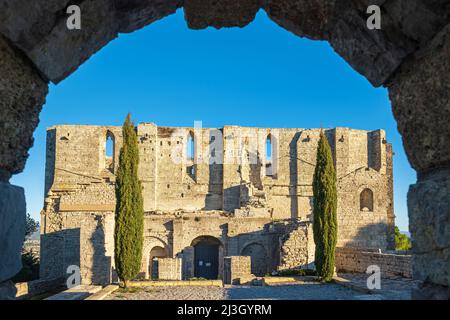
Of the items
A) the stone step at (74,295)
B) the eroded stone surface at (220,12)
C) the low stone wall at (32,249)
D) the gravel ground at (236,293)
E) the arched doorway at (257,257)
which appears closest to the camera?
the eroded stone surface at (220,12)

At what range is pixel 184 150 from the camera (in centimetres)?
3775

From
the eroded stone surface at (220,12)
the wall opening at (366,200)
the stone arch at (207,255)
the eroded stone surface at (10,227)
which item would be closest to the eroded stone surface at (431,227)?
the eroded stone surface at (220,12)

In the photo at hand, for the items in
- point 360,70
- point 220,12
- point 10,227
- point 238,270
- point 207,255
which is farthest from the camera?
point 207,255

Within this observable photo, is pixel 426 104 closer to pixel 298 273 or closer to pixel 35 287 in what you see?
pixel 35 287

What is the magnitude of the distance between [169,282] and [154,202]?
19.7 metres

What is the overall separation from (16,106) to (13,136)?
0.19 metres

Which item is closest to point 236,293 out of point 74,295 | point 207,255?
point 74,295

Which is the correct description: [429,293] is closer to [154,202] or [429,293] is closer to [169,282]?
[169,282]

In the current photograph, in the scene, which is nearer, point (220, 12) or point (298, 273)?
point (220, 12)

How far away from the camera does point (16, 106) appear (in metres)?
2.66

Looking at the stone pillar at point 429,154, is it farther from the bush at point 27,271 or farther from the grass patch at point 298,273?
the bush at point 27,271

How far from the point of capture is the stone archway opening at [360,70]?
2.41 meters

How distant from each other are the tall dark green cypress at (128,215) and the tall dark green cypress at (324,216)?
23.3ft
